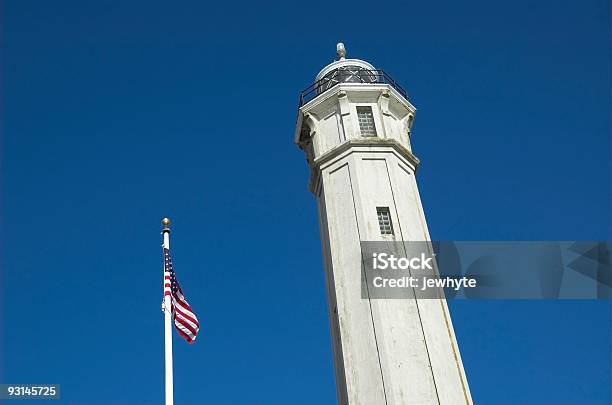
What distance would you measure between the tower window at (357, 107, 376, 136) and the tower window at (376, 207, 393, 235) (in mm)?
4892

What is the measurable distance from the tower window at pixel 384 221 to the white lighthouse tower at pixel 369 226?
44mm

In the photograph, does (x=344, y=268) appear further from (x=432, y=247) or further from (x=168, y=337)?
(x=168, y=337)

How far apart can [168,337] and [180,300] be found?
3159 mm

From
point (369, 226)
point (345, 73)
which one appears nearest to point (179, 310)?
point (369, 226)

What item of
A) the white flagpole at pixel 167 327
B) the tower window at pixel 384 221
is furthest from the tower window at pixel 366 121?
the white flagpole at pixel 167 327

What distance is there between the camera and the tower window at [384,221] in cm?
2814

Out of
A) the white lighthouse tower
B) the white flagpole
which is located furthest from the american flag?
the white lighthouse tower

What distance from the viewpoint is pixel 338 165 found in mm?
30891

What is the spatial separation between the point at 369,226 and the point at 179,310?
28.2ft

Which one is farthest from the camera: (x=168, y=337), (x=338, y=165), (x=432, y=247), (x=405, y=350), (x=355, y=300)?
(x=338, y=165)

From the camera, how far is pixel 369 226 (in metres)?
27.9

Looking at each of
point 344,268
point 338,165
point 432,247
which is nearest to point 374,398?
point 344,268

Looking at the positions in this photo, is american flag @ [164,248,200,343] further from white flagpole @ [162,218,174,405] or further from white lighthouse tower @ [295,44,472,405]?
white lighthouse tower @ [295,44,472,405]

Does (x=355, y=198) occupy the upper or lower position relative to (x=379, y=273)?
upper
